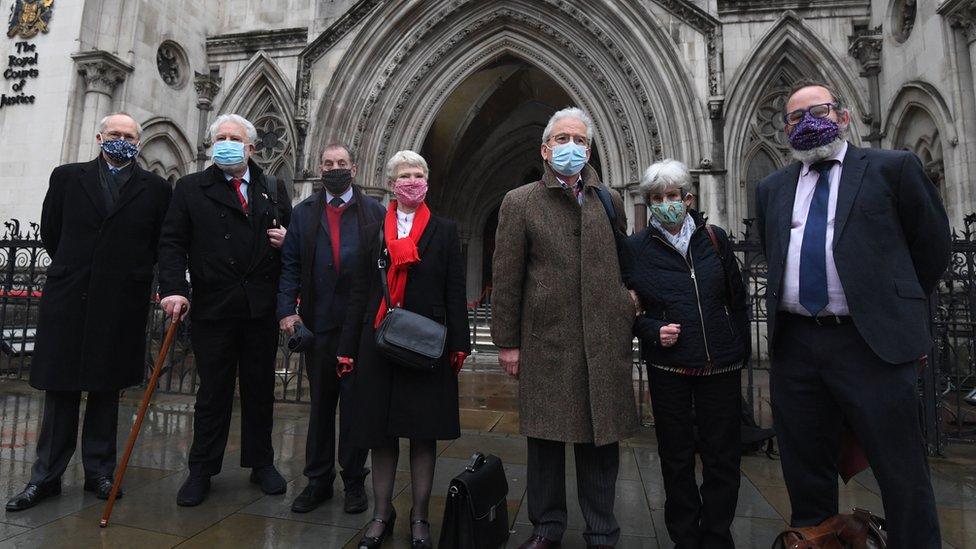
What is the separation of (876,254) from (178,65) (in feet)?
50.5

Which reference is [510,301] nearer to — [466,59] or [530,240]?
[530,240]

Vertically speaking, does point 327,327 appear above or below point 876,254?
below

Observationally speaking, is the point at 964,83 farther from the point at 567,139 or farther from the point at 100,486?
the point at 100,486

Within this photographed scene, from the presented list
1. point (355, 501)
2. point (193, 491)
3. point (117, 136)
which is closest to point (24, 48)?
point (117, 136)

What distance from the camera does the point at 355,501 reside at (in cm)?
301

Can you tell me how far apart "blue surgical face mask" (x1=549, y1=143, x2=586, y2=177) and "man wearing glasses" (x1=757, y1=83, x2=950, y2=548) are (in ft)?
2.96

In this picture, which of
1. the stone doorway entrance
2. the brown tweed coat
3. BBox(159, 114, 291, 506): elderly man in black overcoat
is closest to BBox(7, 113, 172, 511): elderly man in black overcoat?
BBox(159, 114, 291, 506): elderly man in black overcoat

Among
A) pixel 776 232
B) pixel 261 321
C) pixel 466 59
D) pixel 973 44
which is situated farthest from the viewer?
pixel 466 59

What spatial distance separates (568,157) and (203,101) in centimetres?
1341

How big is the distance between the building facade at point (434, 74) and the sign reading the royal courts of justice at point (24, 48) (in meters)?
0.04

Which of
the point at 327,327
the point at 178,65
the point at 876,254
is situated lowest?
the point at 327,327

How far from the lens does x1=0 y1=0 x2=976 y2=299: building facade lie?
1045cm

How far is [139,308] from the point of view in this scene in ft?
11.1

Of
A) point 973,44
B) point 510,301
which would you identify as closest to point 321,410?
point 510,301
